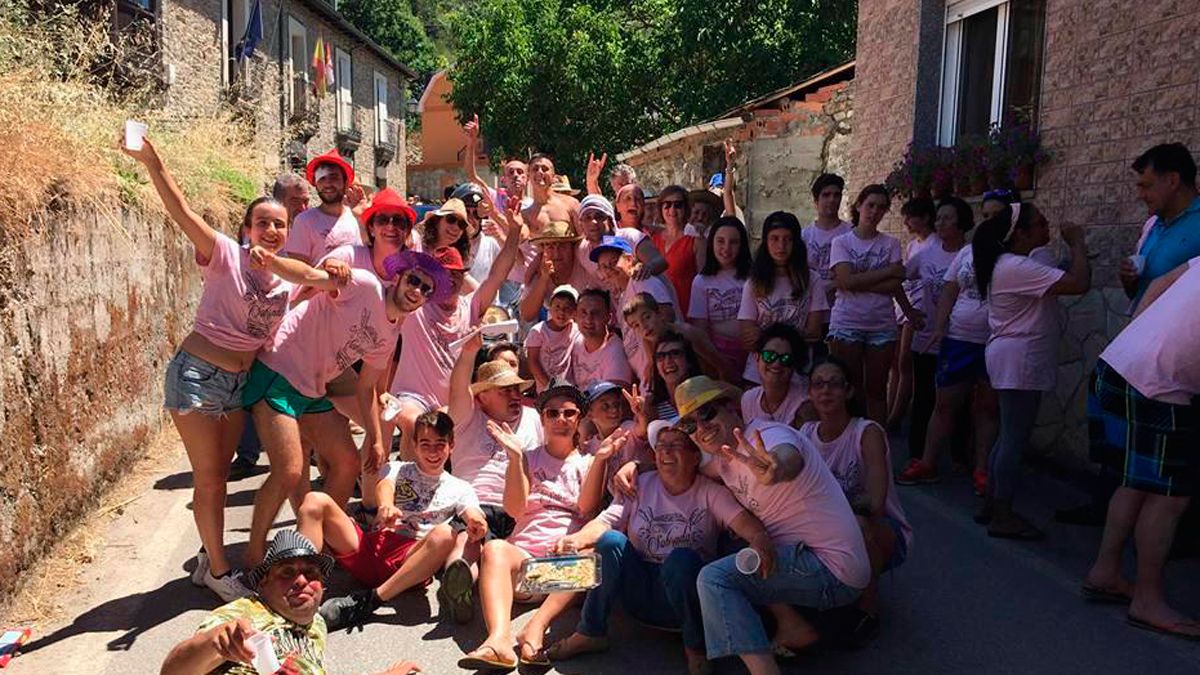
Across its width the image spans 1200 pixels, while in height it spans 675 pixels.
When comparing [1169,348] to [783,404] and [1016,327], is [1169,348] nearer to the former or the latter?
[1016,327]

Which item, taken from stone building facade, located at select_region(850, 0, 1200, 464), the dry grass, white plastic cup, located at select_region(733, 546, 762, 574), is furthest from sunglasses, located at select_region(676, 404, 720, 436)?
stone building facade, located at select_region(850, 0, 1200, 464)

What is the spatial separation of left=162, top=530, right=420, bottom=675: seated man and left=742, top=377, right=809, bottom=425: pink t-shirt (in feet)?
7.39

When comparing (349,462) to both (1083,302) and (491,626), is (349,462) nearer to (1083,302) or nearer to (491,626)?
(491,626)

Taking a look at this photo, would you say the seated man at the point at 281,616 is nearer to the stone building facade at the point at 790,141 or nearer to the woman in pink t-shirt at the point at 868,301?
→ the woman in pink t-shirt at the point at 868,301

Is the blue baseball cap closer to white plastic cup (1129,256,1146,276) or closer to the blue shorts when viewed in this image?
the blue shorts

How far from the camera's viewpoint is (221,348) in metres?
4.23

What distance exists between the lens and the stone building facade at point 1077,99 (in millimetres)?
5637

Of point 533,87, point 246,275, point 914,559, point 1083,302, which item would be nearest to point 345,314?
point 246,275

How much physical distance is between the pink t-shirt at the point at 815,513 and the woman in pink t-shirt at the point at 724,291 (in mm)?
2074

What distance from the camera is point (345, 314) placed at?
4500 millimetres

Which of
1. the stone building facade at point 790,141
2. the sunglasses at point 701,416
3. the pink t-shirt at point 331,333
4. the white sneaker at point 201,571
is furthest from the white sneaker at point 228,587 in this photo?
the stone building facade at point 790,141

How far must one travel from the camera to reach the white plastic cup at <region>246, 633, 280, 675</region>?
262 cm

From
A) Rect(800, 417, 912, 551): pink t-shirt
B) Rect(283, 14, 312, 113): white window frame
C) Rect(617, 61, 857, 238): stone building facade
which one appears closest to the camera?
Rect(800, 417, 912, 551): pink t-shirt

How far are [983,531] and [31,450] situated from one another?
4.77 meters
